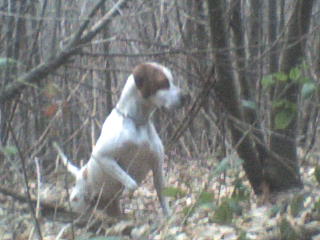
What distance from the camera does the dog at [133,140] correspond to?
674 centimetres

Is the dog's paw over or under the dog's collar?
under

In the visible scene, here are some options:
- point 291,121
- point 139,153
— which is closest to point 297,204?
point 291,121

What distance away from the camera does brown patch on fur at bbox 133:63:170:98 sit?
22.0 feet

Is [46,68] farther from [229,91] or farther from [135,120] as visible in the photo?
[135,120]

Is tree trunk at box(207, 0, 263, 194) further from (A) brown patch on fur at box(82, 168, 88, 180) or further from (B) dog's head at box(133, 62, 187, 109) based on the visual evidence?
(A) brown patch on fur at box(82, 168, 88, 180)

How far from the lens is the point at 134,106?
695cm

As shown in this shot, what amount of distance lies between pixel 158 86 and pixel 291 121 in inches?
42.6

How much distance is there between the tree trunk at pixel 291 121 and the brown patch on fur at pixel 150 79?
891 millimetres

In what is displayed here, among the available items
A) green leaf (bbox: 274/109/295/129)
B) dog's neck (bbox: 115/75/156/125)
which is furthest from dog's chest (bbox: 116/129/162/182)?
green leaf (bbox: 274/109/295/129)

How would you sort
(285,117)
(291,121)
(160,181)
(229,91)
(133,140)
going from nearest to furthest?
(285,117) < (229,91) < (291,121) < (133,140) < (160,181)

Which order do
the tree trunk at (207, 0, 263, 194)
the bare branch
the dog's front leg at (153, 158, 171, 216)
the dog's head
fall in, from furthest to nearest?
the dog's front leg at (153, 158, 171, 216) < the dog's head < the tree trunk at (207, 0, 263, 194) < the bare branch

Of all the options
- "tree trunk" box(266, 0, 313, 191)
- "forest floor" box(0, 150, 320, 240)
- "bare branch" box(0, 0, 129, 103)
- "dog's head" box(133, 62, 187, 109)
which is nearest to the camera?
"forest floor" box(0, 150, 320, 240)

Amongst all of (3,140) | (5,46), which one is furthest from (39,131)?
(5,46)

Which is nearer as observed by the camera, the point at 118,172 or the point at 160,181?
the point at 118,172
